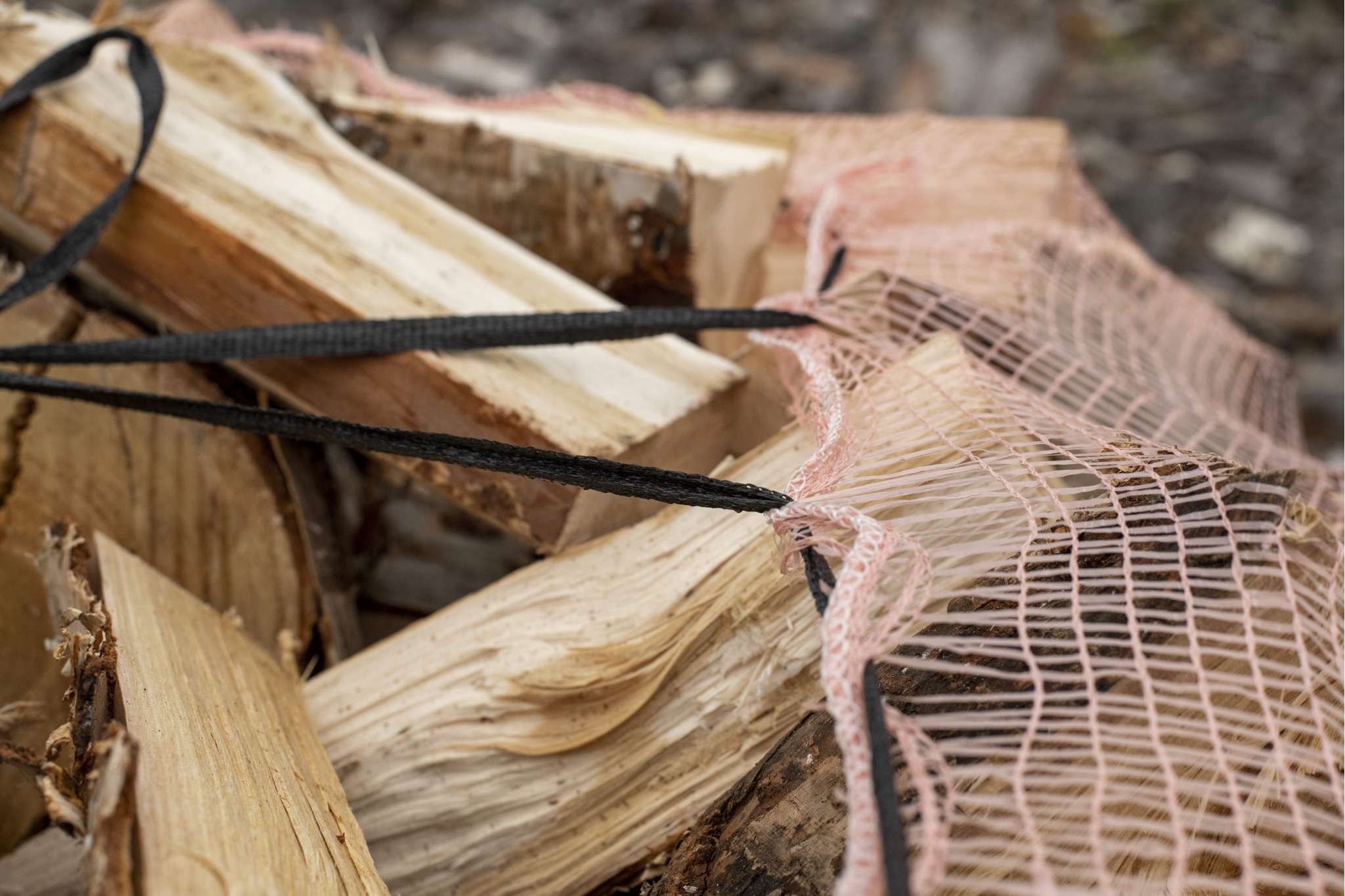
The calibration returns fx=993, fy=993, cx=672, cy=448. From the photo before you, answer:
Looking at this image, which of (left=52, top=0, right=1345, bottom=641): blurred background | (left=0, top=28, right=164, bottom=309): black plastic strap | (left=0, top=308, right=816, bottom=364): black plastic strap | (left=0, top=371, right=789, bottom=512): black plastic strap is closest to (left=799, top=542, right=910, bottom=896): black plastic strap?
(left=0, top=371, right=789, bottom=512): black plastic strap

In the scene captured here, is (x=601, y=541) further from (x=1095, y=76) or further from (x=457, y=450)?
(x=1095, y=76)

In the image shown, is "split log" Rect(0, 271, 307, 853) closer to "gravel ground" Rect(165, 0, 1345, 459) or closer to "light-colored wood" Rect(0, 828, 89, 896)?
"light-colored wood" Rect(0, 828, 89, 896)

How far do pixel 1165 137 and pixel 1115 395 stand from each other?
3848mm

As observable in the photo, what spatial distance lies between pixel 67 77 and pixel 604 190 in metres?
0.82

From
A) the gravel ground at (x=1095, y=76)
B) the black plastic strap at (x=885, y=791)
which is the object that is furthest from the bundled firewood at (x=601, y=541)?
the gravel ground at (x=1095, y=76)

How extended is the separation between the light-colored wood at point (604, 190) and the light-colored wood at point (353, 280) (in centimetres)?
16

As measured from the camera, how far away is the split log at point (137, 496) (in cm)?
140

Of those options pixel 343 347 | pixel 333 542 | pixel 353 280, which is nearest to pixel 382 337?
pixel 343 347

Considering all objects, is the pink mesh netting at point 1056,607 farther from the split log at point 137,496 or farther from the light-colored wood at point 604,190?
the split log at point 137,496

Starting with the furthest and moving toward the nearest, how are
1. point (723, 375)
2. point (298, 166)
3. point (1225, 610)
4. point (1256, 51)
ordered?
point (1256, 51) < point (298, 166) < point (723, 375) < point (1225, 610)

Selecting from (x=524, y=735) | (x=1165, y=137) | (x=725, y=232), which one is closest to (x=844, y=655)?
(x=524, y=735)

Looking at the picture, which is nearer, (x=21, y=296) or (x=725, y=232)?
(x=21, y=296)

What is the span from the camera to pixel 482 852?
112cm

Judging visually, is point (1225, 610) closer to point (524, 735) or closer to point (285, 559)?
point (524, 735)
